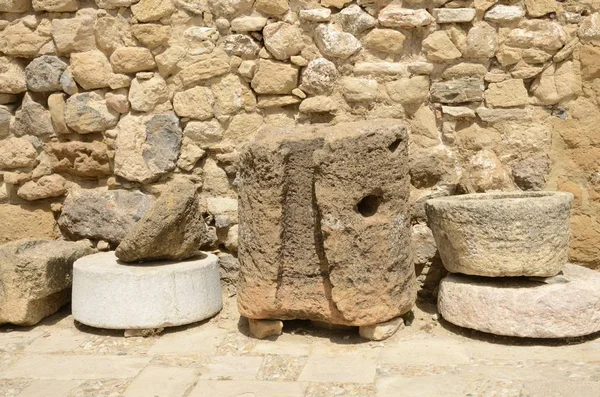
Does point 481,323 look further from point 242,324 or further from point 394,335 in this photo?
point 242,324

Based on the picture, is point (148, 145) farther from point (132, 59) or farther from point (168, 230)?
point (168, 230)

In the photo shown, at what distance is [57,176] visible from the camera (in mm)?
5344

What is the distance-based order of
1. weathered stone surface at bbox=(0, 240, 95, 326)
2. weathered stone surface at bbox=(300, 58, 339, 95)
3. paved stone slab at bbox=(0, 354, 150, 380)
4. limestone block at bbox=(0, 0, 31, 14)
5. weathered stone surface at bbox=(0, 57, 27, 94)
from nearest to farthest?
paved stone slab at bbox=(0, 354, 150, 380), weathered stone surface at bbox=(0, 240, 95, 326), weathered stone surface at bbox=(300, 58, 339, 95), limestone block at bbox=(0, 0, 31, 14), weathered stone surface at bbox=(0, 57, 27, 94)

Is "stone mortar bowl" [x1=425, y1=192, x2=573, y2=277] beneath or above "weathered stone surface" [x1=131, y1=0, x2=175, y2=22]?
beneath

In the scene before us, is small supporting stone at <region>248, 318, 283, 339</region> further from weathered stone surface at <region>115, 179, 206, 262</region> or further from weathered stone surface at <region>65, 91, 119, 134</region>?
weathered stone surface at <region>65, 91, 119, 134</region>

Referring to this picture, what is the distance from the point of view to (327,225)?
4.24 m

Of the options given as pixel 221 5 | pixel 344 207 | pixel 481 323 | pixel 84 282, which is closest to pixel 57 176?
pixel 84 282

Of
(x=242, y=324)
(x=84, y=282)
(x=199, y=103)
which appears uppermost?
(x=199, y=103)

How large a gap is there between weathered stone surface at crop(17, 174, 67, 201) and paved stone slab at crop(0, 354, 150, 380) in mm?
1368

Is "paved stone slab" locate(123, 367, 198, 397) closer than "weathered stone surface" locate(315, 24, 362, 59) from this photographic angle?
Yes

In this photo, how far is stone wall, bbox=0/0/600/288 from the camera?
4.82 meters

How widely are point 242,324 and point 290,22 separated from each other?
189 centimetres

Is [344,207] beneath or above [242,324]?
above

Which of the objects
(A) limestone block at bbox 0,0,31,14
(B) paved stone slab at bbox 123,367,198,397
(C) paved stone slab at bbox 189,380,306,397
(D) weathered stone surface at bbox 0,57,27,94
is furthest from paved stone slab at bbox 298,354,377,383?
(A) limestone block at bbox 0,0,31,14
